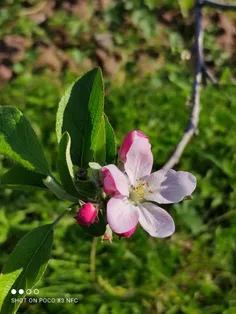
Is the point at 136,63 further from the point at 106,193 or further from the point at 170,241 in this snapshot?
the point at 106,193

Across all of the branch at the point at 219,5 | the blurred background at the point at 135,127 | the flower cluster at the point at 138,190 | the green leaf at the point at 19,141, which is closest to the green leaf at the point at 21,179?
the green leaf at the point at 19,141

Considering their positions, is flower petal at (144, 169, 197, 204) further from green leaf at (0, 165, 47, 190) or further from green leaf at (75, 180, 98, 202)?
green leaf at (0, 165, 47, 190)

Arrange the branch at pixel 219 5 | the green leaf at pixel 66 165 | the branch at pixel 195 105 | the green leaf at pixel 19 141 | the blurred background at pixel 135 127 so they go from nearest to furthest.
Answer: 1. the green leaf at pixel 66 165
2. the green leaf at pixel 19 141
3. the branch at pixel 195 105
4. the branch at pixel 219 5
5. the blurred background at pixel 135 127

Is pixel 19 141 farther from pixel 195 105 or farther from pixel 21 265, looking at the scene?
pixel 195 105

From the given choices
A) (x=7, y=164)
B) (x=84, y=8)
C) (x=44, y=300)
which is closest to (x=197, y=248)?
(x=44, y=300)

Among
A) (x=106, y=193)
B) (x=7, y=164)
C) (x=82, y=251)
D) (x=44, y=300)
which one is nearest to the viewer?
(x=106, y=193)

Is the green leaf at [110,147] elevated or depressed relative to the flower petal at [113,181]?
depressed

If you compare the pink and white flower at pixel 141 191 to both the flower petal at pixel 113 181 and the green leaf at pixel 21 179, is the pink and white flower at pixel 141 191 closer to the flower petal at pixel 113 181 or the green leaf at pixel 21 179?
the flower petal at pixel 113 181
